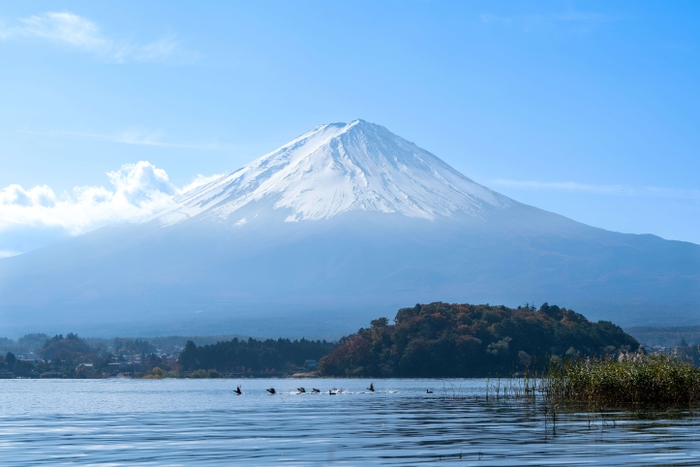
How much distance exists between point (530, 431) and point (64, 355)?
376 feet

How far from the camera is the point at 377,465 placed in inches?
799

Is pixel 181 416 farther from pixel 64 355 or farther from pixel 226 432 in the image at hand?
pixel 64 355

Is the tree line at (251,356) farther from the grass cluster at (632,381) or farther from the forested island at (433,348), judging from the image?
the grass cluster at (632,381)

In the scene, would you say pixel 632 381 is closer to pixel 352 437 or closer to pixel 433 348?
pixel 352 437

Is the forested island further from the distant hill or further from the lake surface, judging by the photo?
the lake surface

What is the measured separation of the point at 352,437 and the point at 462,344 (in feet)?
237

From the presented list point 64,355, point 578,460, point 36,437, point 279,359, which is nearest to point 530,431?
point 578,460

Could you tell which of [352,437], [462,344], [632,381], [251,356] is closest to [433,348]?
[462,344]

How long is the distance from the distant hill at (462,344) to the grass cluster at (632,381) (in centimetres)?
5805

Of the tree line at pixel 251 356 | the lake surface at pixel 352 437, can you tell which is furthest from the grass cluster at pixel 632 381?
the tree line at pixel 251 356

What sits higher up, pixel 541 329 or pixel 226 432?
pixel 541 329

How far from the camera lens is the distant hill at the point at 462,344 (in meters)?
98.1

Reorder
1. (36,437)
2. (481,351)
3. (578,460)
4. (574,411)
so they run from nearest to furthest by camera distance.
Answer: (578,460), (36,437), (574,411), (481,351)

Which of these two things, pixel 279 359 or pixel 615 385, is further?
pixel 279 359
